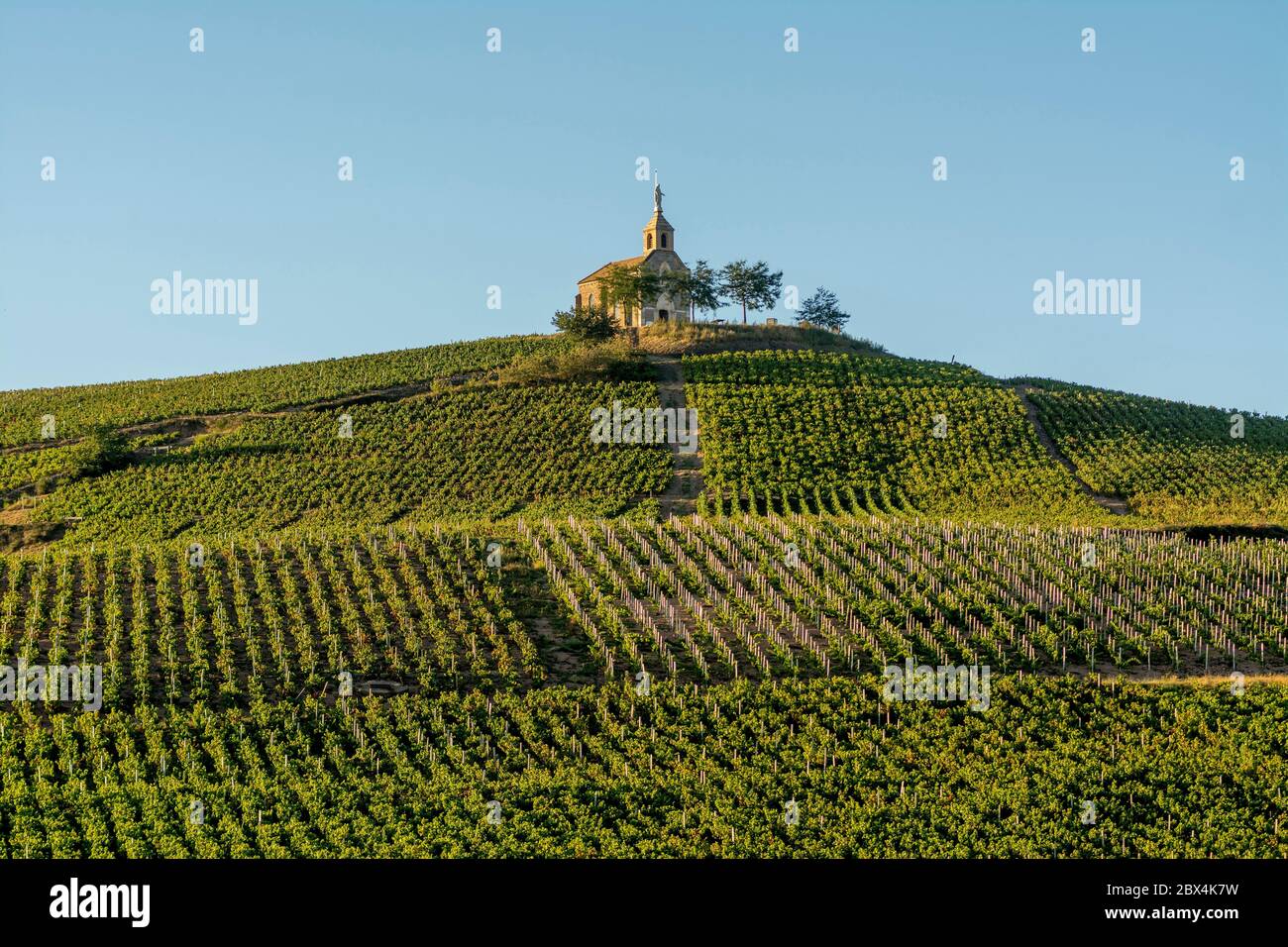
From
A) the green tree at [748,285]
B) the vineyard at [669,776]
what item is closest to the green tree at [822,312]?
the green tree at [748,285]

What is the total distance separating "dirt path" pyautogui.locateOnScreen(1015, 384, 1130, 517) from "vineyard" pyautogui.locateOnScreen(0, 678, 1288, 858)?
22.7 meters

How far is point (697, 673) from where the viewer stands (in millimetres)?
30906

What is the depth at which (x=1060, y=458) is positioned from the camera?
2313 inches

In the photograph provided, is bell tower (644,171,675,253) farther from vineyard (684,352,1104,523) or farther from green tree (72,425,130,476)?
green tree (72,425,130,476)

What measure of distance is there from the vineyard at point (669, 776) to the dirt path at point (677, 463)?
2099 cm

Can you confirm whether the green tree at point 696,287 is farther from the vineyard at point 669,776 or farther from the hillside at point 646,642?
the vineyard at point 669,776

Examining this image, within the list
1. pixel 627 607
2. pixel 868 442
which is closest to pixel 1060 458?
pixel 868 442

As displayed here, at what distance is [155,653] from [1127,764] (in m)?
20.5

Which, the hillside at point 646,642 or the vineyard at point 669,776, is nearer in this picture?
the vineyard at point 669,776

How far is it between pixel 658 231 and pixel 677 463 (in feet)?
112

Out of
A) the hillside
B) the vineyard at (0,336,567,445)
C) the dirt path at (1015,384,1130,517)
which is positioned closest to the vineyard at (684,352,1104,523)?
the hillside

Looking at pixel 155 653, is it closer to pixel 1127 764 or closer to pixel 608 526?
pixel 608 526

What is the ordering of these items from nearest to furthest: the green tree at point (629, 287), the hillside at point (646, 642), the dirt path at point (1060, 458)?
the hillside at point (646, 642) < the dirt path at point (1060, 458) < the green tree at point (629, 287)

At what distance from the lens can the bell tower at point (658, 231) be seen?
287 ft
